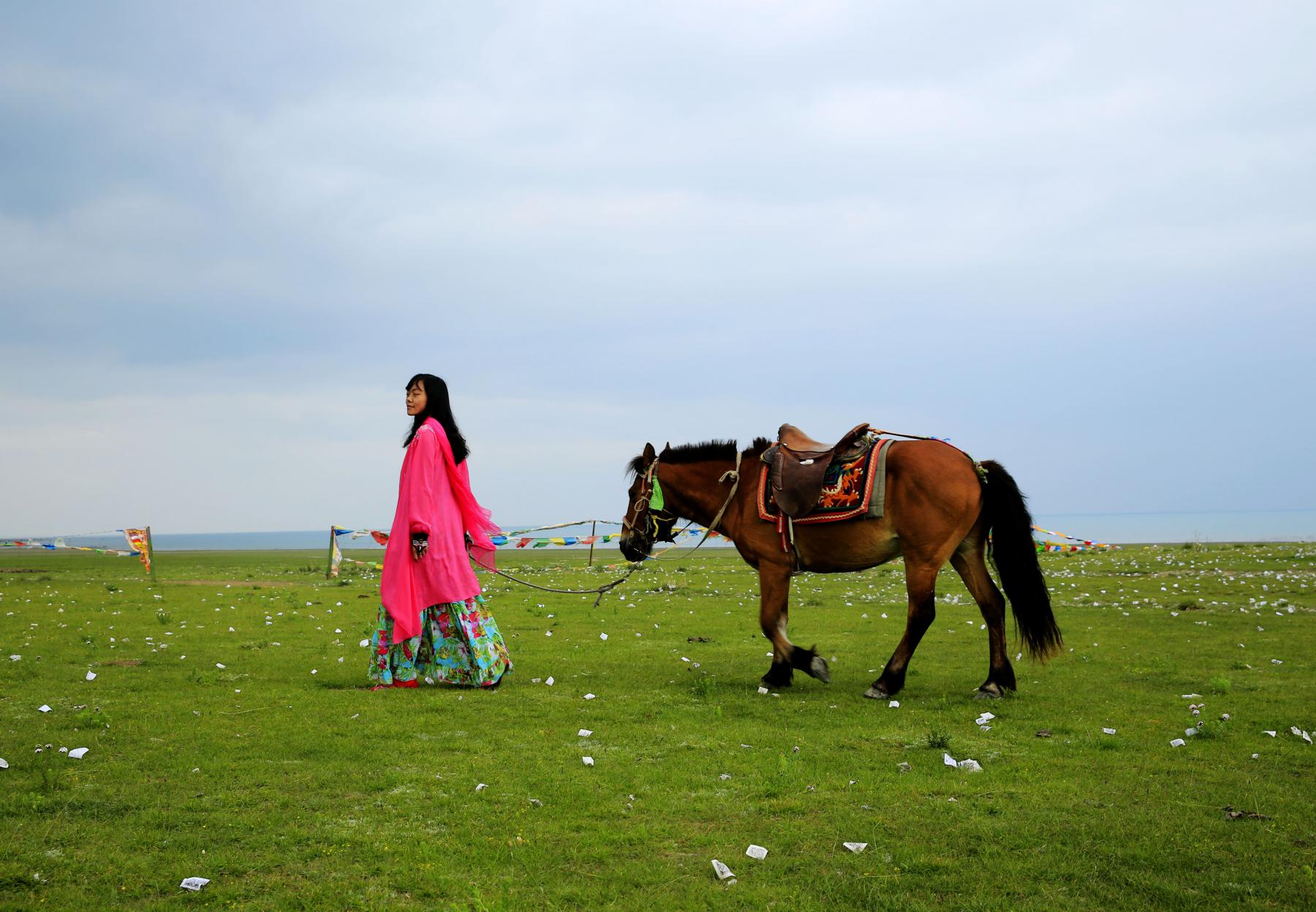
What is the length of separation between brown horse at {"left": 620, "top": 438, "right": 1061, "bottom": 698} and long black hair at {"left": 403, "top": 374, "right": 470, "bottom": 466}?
3.47 meters

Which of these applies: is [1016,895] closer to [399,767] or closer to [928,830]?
Result: [928,830]

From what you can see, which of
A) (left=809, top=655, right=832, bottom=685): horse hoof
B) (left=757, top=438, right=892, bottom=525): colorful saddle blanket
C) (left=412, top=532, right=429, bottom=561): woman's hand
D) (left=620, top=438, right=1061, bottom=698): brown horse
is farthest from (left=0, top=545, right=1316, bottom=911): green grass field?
(left=757, top=438, right=892, bottom=525): colorful saddle blanket

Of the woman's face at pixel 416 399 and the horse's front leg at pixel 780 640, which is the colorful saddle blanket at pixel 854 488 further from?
the woman's face at pixel 416 399

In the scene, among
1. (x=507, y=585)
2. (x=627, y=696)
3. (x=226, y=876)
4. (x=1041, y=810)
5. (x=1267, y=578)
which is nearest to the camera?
(x=226, y=876)

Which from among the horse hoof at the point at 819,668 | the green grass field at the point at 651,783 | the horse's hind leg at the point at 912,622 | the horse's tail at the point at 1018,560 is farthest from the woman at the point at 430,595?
the horse's tail at the point at 1018,560

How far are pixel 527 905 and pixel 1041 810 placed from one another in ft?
11.5

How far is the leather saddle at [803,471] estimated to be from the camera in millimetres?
10453

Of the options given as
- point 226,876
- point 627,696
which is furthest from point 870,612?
point 226,876

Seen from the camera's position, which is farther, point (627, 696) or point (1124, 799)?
point (627, 696)

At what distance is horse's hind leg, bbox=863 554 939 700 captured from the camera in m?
9.99

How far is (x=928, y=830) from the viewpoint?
5.59m

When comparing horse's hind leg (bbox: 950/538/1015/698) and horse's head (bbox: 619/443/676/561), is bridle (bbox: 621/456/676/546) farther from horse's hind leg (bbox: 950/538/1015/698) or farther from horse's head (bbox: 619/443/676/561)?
horse's hind leg (bbox: 950/538/1015/698)

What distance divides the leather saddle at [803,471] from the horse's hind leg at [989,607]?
187cm

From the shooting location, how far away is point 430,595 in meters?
10.7
